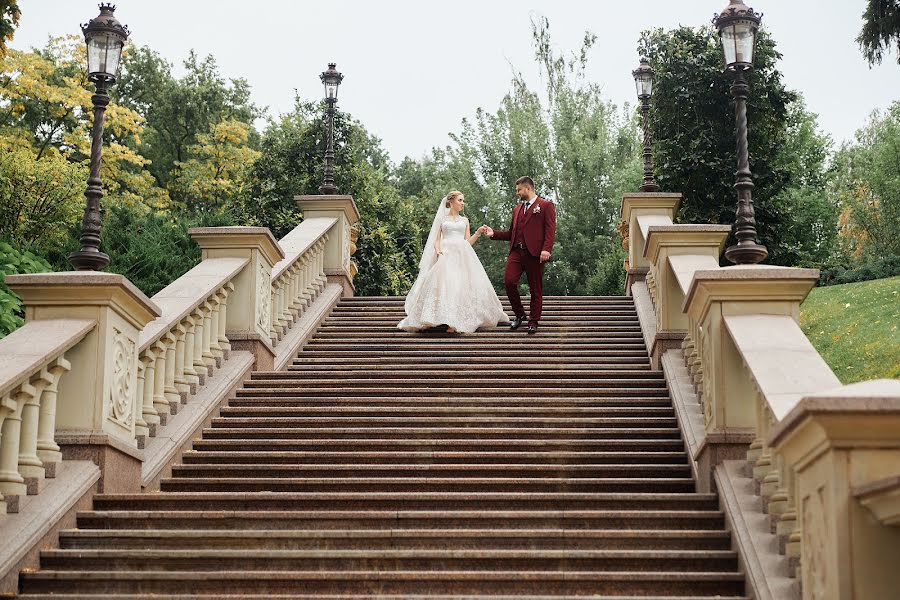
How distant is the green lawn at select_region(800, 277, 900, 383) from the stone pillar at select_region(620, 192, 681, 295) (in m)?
2.91

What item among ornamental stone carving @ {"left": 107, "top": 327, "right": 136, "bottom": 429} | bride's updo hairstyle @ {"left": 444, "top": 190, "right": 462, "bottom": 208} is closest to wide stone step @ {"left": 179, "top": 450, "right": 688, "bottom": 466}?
ornamental stone carving @ {"left": 107, "top": 327, "right": 136, "bottom": 429}

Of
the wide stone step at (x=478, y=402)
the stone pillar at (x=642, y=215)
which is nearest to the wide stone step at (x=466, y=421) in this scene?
the wide stone step at (x=478, y=402)

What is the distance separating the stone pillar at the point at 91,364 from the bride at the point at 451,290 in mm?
6040

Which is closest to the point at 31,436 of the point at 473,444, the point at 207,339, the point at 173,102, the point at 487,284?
the point at 473,444

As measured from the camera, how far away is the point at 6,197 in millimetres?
22141

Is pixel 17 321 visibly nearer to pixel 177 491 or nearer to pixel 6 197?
pixel 177 491

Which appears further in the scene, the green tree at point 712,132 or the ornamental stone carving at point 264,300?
the green tree at point 712,132

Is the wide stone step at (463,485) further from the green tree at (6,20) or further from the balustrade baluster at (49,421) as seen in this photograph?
the green tree at (6,20)

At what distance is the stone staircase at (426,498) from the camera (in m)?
6.95

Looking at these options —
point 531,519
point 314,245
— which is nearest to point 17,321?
point 314,245

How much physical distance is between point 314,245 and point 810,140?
2409 centimetres

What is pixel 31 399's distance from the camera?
24.3ft

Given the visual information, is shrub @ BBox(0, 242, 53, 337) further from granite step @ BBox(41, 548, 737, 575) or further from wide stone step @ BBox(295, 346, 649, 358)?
granite step @ BBox(41, 548, 737, 575)

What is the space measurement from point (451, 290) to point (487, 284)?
53cm
